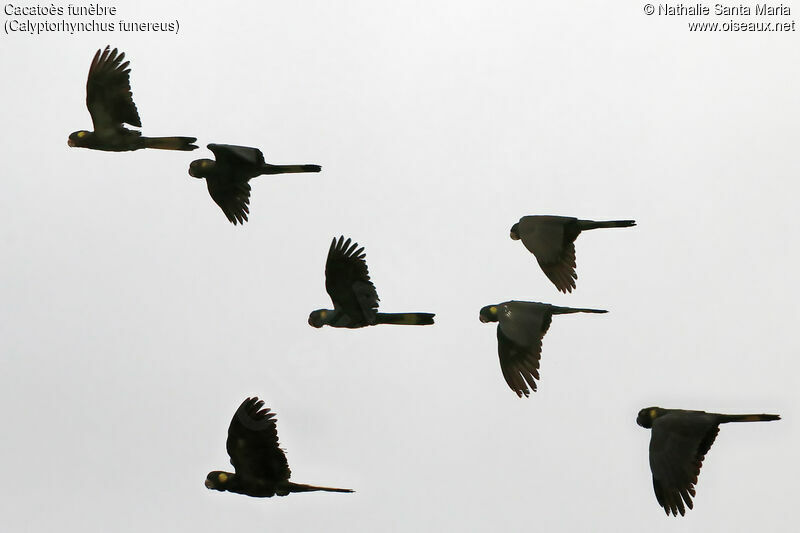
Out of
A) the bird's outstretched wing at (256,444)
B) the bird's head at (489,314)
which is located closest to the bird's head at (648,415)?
the bird's head at (489,314)

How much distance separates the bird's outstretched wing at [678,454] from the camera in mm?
5734

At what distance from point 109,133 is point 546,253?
6.33 feet

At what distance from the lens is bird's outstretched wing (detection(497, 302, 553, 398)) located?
5984 millimetres

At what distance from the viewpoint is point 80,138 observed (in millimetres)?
6465

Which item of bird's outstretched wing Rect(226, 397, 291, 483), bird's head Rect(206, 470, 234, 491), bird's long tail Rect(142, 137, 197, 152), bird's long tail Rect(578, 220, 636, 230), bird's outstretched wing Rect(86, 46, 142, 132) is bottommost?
bird's head Rect(206, 470, 234, 491)

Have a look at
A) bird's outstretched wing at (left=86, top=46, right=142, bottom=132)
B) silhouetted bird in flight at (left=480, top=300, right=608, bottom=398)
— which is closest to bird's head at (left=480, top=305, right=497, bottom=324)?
silhouetted bird in flight at (left=480, top=300, right=608, bottom=398)

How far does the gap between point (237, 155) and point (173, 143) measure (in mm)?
282

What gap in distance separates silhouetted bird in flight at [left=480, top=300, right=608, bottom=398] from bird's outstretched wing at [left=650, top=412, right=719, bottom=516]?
544 mm

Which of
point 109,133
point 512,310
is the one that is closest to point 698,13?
point 512,310

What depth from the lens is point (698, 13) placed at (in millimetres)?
6562

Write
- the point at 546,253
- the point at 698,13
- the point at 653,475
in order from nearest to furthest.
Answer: the point at 653,475 → the point at 546,253 → the point at 698,13

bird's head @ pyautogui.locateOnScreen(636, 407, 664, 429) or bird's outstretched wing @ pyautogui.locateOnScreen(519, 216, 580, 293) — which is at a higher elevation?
bird's outstretched wing @ pyautogui.locateOnScreen(519, 216, 580, 293)

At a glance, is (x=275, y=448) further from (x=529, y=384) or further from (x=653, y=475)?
(x=653, y=475)

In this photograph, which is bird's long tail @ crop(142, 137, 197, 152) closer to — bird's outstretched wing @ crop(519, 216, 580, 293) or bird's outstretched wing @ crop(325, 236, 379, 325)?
bird's outstretched wing @ crop(325, 236, 379, 325)
